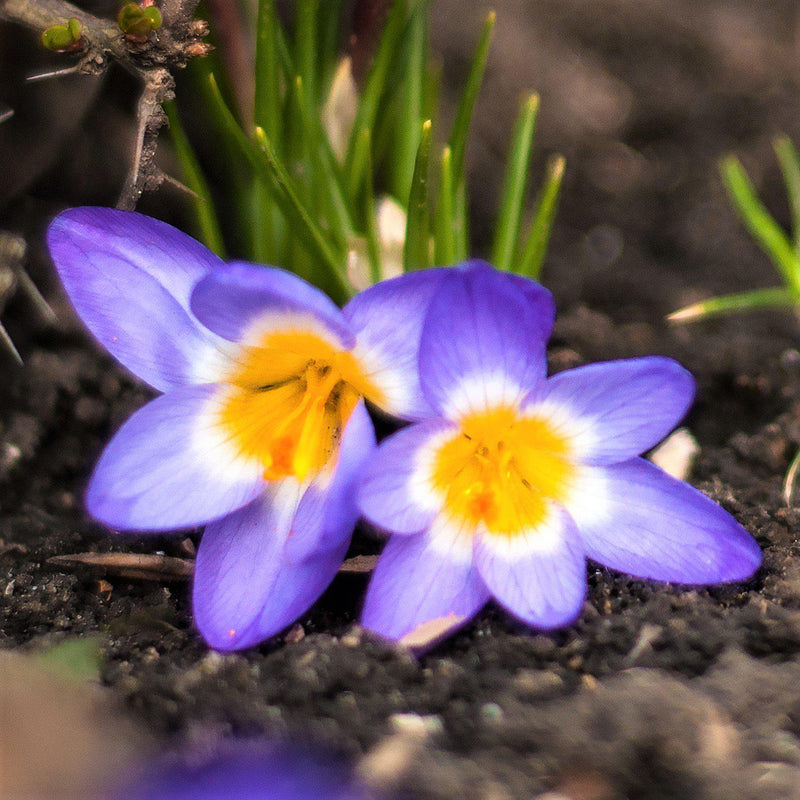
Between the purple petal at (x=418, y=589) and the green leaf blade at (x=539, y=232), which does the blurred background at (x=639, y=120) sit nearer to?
the green leaf blade at (x=539, y=232)

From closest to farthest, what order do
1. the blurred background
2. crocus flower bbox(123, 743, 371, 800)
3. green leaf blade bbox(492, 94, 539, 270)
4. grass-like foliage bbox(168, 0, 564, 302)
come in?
crocus flower bbox(123, 743, 371, 800) → grass-like foliage bbox(168, 0, 564, 302) → green leaf blade bbox(492, 94, 539, 270) → the blurred background

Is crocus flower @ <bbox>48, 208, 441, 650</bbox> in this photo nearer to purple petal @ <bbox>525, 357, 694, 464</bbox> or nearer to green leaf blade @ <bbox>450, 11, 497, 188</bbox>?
purple petal @ <bbox>525, 357, 694, 464</bbox>

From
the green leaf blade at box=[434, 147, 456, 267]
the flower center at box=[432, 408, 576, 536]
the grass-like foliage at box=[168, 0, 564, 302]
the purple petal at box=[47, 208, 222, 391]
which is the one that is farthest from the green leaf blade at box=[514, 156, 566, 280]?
the purple petal at box=[47, 208, 222, 391]

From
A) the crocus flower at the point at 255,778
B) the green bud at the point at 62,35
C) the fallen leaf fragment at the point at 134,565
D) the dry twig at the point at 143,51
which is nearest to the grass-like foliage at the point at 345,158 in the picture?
the dry twig at the point at 143,51

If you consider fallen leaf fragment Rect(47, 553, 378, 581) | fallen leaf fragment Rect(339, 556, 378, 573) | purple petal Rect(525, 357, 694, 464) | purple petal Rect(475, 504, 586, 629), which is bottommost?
fallen leaf fragment Rect(47, 553, 378, 581)

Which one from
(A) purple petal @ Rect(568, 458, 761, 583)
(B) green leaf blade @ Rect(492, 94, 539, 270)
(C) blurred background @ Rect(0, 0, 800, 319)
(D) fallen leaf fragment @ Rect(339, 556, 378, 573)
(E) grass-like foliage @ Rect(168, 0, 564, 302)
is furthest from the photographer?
(C) blurred background @ Rect(0, 0, 800, 319)

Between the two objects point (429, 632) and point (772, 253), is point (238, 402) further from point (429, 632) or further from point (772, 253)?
point (772, 253)

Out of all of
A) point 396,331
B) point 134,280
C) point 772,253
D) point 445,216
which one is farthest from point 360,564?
point 772,253
